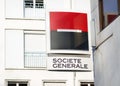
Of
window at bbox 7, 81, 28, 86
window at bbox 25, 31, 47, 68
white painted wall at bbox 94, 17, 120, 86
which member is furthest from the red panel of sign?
window at bbox 7, 81, 28, 86

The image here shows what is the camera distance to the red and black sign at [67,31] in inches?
496

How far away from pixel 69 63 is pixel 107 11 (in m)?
1.91

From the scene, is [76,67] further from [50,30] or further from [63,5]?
[63,5]

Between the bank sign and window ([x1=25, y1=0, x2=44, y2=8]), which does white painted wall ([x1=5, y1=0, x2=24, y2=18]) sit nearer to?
window ([x1=25, y1=0, x2=44, y2=8])

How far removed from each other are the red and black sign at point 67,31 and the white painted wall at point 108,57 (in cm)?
66

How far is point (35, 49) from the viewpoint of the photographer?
26.2m

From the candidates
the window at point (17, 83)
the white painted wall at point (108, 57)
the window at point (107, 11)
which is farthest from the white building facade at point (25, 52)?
the window at point (107, 11)

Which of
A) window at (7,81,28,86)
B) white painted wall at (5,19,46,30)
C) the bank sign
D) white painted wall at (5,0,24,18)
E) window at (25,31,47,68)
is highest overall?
white painted wall at (5,0,24,18)

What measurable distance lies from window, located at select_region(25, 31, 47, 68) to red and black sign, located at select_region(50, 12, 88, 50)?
13.0 metres

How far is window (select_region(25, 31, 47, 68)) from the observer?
25.9 metres

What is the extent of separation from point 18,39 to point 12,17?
1448 millimetres

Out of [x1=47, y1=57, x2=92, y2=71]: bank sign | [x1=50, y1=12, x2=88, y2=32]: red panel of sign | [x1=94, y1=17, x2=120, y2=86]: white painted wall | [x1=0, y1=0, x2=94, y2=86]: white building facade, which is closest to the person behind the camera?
[x1=94, y1=17, x2=120, y2=86]: white painted wall

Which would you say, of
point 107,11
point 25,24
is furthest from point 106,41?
point 25,24

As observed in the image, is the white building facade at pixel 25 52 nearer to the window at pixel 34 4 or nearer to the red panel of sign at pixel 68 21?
the window at pixel 34 4
